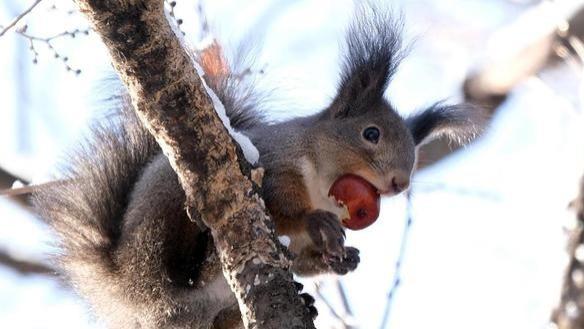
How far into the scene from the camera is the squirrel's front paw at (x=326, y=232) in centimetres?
279

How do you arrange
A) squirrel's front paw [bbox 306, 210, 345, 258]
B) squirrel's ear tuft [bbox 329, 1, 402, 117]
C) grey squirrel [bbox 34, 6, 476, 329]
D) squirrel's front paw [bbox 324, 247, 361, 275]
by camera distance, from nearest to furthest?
squirrel's front paw [bbox 306, 210, 345, 258], grey squirrel [bbox 34, 6, 476, 329], squirrel's front paw [bbox 324, 247, 361, 275], squirrel's ear tuft [bbox 329, 1, 402, 117]

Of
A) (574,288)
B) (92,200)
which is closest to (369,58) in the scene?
(92,200)

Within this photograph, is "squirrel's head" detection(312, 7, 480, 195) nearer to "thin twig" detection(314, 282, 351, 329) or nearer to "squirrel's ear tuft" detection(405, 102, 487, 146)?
"squirrel's ear tuft" detection(405, 102, 487, 146)

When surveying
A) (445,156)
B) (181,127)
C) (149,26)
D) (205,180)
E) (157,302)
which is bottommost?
(445,156)

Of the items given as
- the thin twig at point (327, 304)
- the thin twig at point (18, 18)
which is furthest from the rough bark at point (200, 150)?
the thin twig at point (327, 304)

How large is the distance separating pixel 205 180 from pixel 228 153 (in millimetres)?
81

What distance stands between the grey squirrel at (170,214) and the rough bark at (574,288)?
2.21ft

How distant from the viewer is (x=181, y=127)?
7.15ft

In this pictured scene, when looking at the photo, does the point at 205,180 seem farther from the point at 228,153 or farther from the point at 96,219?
the point at 96,219

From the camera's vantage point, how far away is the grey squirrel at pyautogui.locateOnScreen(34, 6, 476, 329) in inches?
114

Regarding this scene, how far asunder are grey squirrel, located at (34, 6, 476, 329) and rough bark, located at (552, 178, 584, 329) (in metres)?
0.67

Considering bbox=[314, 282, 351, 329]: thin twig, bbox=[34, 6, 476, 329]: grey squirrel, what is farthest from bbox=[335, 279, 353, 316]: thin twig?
bbox=[34, 6, 476, 329]: grey squirrel

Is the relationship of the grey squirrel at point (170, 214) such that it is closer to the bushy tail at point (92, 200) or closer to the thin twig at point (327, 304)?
the bushy tail at point (92, 200)

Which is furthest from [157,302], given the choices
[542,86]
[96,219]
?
[542,86]
